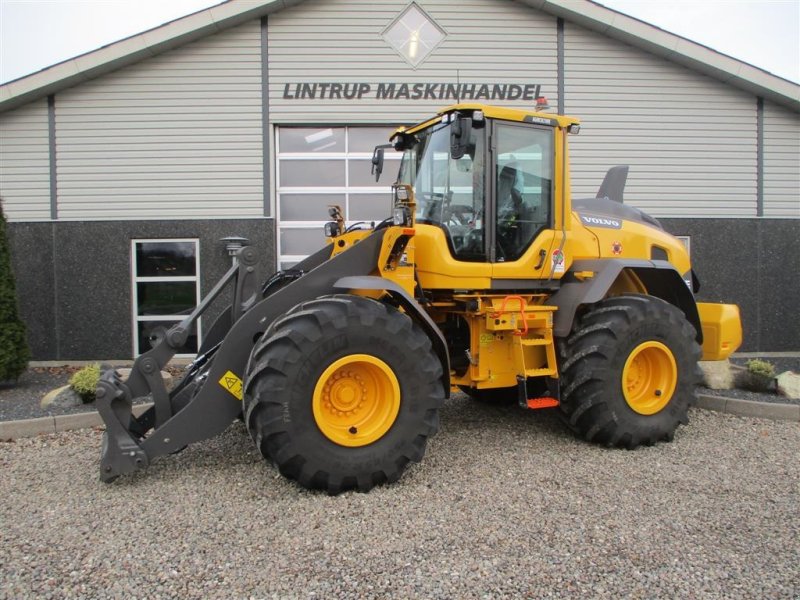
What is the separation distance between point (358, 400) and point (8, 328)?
5.53 m

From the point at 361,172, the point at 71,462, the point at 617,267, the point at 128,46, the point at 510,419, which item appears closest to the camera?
the point at 71,462

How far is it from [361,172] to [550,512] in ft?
23.3

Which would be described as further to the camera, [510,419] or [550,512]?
[510,419]

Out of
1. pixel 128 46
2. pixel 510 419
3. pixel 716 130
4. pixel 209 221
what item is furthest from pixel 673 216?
pixel 128 46

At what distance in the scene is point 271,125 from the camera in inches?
383

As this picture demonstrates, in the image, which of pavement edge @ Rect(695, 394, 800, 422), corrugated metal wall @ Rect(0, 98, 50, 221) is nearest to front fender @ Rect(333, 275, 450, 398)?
pavement edge @ Rect(695, 394, 800, 422)

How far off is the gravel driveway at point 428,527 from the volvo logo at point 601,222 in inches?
81.0

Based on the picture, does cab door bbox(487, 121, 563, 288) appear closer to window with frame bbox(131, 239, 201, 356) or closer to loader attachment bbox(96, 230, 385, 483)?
loader attachment bbox(96, 230, 385, 483)

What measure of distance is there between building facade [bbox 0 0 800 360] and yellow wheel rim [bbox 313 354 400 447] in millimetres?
5664

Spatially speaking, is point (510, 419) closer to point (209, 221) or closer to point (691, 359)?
point (691, 359)

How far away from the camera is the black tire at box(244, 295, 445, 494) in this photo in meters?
3.91

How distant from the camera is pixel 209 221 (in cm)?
964

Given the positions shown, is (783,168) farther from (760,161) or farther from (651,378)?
(651,378)

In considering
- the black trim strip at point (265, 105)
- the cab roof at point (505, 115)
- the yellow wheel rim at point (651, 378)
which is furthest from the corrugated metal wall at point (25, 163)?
the yellow wheel rim at point (651, 378)
